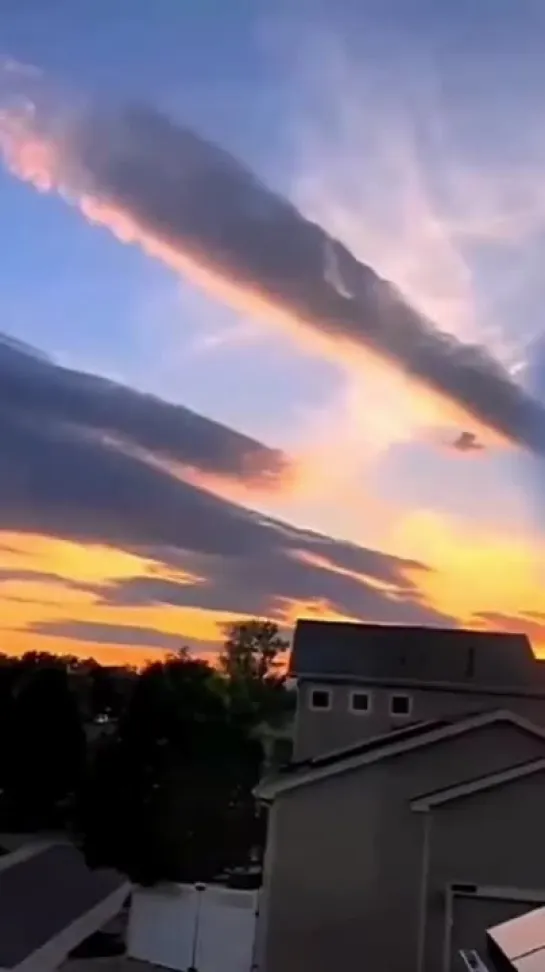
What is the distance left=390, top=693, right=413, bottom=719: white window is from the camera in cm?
→ 511

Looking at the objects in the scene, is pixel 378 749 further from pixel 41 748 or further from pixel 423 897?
pixel 41 748

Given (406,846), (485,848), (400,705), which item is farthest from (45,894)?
(485,848)

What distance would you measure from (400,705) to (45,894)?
1.88 meters

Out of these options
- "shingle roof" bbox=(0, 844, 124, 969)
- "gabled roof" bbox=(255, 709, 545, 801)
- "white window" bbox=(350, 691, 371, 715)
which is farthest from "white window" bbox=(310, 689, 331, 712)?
"shingle roof" bbox=(0, 844, 124, 969)

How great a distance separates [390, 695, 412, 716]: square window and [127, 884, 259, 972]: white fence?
1195 millimetres

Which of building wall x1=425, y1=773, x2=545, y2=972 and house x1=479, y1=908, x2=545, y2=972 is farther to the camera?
building wall x1=425, y1=773, x2=545, y2=972

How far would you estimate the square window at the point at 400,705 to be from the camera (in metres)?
5.12

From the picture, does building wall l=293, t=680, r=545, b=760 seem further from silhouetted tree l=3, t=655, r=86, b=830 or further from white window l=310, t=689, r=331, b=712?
silhouetted tree l=3, t=655, r=86, b=830

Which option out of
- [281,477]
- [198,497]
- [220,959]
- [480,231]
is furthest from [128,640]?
[480,231]

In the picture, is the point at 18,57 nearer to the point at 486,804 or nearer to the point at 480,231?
the point at 480,231

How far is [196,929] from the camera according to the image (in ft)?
13.9

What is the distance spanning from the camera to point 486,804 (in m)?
3.78

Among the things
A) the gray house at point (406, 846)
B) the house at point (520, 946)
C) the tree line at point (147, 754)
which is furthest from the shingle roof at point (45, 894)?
the house at point (520, 946)

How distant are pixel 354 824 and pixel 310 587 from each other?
103 cm
